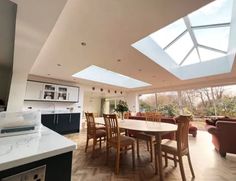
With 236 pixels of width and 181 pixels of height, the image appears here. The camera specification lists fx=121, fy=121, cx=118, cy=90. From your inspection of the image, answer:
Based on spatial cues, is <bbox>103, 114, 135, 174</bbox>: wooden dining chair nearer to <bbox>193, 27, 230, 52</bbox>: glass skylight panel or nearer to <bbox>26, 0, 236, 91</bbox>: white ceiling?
<bbox>26, 0, 236, 91</bbox>: white ceiling

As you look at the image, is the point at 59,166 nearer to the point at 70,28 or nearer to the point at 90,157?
the point at 70,28

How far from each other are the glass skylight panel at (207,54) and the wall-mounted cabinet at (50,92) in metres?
5.14

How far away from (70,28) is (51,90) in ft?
12.0

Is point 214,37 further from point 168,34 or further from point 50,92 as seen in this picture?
point 50,92

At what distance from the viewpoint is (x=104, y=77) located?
5.71m

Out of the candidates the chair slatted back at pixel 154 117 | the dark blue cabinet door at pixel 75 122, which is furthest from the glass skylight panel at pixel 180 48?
the dark blue cabinet door at pixel 75 122

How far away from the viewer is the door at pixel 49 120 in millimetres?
4453

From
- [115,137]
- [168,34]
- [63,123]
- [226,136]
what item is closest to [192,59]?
[168,34]

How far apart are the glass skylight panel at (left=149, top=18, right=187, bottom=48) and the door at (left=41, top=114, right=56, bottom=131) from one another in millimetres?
4436

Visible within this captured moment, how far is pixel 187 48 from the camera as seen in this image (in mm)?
3961

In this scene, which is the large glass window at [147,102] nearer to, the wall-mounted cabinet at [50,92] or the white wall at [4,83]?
the wall-mounted cabinet at [50,92]

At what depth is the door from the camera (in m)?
4.45

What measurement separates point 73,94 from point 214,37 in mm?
5395

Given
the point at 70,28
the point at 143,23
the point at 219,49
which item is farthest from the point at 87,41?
the point at 219,49
